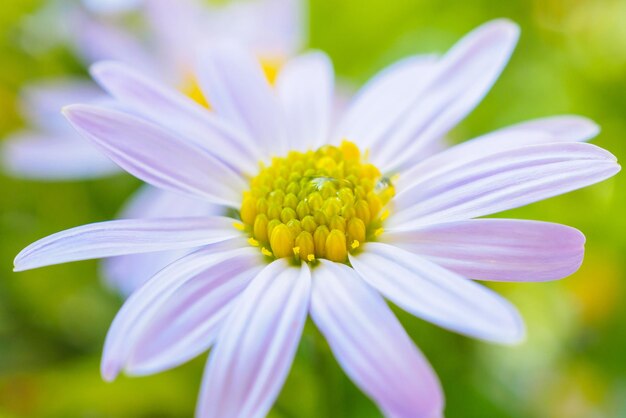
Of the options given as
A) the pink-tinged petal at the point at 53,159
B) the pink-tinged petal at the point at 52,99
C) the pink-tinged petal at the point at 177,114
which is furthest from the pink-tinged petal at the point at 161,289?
the pink-tinged petal at the point at 52,99

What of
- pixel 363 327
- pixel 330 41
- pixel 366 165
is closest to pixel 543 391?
pixel 366 165

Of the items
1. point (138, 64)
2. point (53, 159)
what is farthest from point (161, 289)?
point (138, 64)

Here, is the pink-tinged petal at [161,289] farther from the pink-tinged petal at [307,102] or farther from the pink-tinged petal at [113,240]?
the pink-tinged petal at [307,102]

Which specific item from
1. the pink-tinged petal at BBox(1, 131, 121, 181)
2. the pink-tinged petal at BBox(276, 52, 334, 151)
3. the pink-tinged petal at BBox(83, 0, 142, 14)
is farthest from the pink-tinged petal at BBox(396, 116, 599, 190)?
the pink-tinged petal at BBox(83, 0, 142, 14)

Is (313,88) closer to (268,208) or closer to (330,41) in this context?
(268,208)

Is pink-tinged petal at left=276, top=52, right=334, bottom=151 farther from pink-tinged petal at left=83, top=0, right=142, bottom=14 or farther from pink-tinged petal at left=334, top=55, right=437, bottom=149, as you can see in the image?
pink-tinged petal at left=83, top=0, right=142, bottom=14

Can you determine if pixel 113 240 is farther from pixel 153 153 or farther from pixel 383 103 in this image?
pixel 383 103

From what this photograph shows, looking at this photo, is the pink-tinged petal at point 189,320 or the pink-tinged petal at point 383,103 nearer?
the pink-tinged petal at point 189,320
